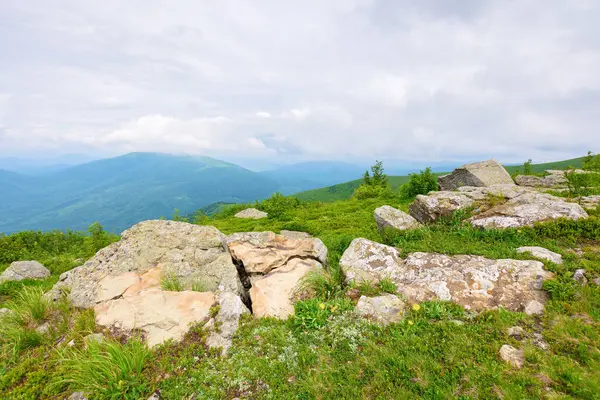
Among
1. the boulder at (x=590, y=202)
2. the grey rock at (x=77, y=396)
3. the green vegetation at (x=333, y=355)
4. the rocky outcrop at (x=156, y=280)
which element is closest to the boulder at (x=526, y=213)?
the boulder at (x=590, y=202)

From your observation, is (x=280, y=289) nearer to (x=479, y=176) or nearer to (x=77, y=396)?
(x=77, y=396)

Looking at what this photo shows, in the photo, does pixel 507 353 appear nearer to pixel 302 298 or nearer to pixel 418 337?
pixel 418 337

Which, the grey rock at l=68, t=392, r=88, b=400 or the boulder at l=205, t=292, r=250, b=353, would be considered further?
the boulder at l=205, t=292, r=250, b=353

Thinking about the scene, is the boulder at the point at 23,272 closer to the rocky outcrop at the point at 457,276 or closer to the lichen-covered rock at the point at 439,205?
the rocky outcrop at the point at 457,276

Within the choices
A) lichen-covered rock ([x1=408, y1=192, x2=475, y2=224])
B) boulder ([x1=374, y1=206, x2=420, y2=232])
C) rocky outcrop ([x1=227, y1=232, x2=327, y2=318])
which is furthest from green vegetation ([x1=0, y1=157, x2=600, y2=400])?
lichen-covered rock ([x1=408, y1=192, x2=475, y2=224])

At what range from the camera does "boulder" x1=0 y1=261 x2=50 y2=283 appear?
1750 cm

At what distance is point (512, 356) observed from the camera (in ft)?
20.1

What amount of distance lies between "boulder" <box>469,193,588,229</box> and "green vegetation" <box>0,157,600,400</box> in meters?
3.00

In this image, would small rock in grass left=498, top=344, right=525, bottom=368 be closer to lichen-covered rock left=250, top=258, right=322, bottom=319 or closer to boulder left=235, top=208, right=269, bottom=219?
lichen-covered rock left=250, top=258, right=322, bottom=319

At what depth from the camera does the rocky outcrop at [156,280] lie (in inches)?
332

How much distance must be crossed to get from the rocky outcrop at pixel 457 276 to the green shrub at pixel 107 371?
675cm

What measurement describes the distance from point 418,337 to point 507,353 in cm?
187

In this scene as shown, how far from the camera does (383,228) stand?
15.4m

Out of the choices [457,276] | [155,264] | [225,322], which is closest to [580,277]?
[457,276]
